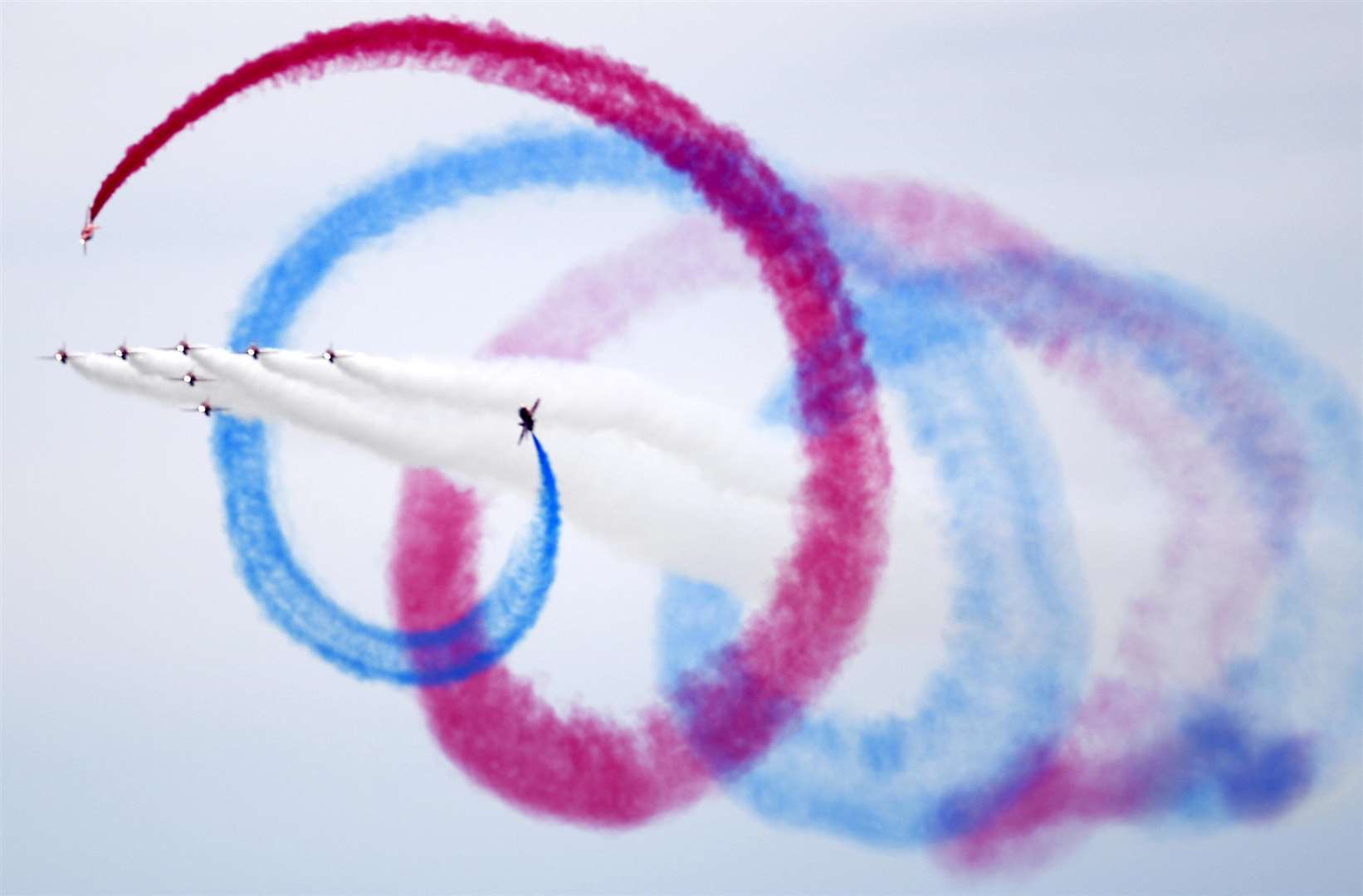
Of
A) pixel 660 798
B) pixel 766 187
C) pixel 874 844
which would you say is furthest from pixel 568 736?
pixel 766 187

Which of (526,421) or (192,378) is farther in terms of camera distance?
(192,378)

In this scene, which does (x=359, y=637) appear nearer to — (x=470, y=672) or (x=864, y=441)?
(x=470, y=672)

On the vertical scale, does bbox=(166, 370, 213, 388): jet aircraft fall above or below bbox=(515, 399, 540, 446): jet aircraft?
above

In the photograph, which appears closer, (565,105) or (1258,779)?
(565,105)

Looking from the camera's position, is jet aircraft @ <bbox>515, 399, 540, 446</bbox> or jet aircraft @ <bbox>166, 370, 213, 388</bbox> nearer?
jet aircraft @ <bbox>515, 399, 540, 446</bbox>

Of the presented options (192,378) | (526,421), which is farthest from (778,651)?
(192,378)

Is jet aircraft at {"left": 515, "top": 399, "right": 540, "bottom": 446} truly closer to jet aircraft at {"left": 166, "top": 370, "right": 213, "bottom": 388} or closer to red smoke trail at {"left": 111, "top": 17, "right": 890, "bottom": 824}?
red smoke trail at {"left": 111, "top": 17, "right": 890, "bottom": 824}

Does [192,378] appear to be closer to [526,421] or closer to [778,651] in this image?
[526,421]

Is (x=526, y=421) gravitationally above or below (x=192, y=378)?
below

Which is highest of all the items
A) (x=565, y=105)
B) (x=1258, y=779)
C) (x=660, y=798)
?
(x=565, y=105)

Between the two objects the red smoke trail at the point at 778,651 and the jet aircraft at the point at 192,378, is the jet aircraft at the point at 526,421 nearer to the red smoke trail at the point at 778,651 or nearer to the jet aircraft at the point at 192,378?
the red smoke trail at the point at 778,651

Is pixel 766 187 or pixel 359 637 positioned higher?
pixel 766 187
